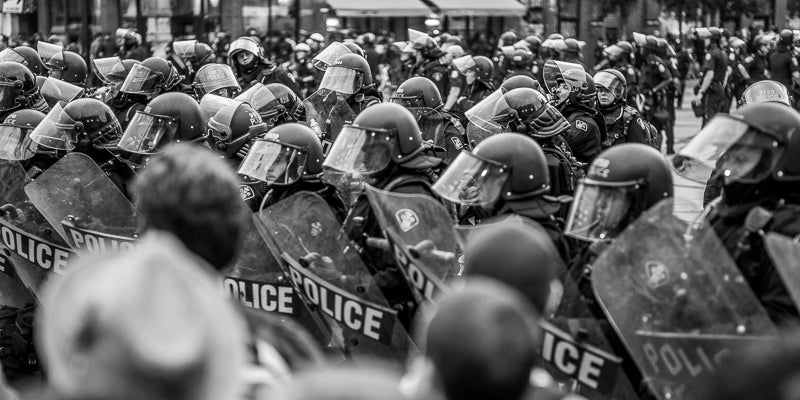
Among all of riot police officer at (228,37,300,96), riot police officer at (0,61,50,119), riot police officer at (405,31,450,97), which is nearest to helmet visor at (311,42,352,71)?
riot police officer at (228,37,300,96)

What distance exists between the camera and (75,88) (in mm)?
10211

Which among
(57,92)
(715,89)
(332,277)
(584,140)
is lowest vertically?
(715,89)

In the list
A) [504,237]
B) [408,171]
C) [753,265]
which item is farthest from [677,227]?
[408,171]

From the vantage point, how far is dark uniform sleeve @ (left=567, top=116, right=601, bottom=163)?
909 centimetres

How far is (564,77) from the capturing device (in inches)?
384

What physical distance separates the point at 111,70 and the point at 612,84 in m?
4.40

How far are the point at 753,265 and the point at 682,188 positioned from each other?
9354mm

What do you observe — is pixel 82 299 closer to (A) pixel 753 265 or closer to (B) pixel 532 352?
(B) pixel 532 352

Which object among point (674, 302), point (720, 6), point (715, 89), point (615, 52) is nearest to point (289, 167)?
point (674, 302)

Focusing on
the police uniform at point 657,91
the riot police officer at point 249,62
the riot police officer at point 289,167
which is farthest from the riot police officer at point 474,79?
the riot police officer at point 289,167

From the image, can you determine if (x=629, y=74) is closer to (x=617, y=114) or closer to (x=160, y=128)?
(x=617, y=114)

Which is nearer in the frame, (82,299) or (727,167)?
(82,299)

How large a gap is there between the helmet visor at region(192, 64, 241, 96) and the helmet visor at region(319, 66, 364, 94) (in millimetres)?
1211

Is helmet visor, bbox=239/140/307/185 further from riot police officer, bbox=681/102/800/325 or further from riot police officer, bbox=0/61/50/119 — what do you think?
riot police officer, bbox=0/61/50/119
